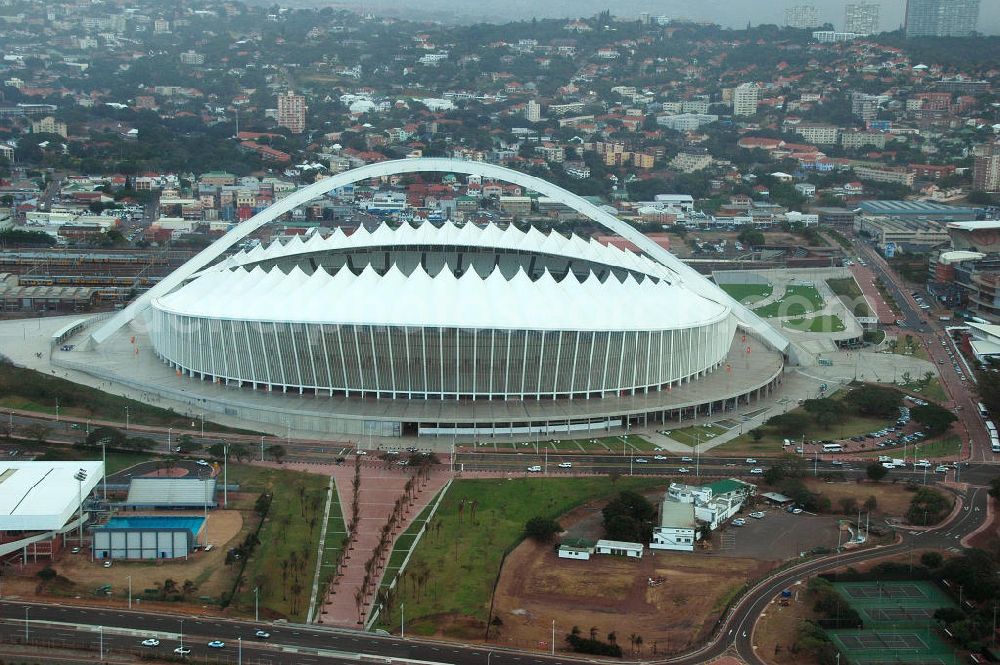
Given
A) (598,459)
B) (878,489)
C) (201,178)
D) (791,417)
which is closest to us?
(878,489)

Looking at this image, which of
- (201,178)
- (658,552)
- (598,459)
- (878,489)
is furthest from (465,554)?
(201,178)

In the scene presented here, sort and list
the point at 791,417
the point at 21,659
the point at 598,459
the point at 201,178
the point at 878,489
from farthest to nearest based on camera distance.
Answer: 1. the point at 201,178
2. the point at 791,417
3. the point at 598,459
4. the point at 878,489
5. the point at 21,659

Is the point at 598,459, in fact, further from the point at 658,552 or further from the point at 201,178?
the point at 201,178

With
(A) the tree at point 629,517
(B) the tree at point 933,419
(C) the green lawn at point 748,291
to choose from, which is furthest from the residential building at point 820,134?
(A) the tree at point 629,517

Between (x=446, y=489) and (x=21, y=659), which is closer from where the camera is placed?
(x=21, y=659)

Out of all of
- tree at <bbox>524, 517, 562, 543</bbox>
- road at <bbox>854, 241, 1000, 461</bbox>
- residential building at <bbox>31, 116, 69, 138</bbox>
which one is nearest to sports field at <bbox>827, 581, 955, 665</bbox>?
tree at <bbox>524, 517, 562, 543</bbox>

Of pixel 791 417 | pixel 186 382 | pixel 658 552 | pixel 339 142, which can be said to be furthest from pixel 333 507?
pixel 339 142

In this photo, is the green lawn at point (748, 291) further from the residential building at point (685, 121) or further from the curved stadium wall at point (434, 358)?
the residential building at point (685, 121)
